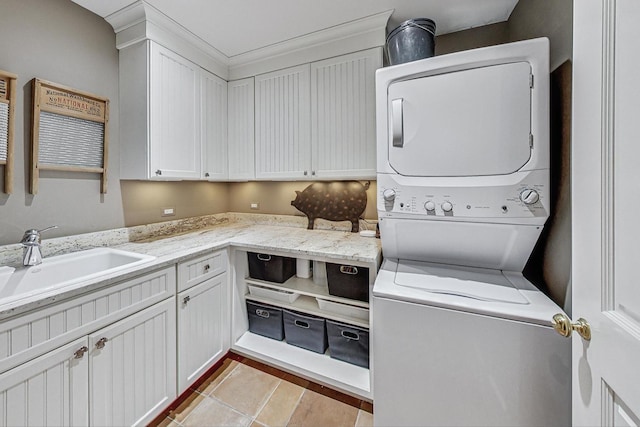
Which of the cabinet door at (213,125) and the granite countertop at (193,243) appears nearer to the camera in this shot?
the granite countertop at (193,243)

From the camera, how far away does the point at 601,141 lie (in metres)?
0.58

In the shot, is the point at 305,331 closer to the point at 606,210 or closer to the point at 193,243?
the point at 193,243

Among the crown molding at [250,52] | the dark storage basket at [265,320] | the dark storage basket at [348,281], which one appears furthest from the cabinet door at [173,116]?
the dark storage basket at [348,281]

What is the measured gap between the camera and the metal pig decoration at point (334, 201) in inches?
87.0

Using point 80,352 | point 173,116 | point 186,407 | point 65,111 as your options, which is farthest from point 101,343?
point 173,116

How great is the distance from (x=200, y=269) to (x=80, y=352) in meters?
0.66

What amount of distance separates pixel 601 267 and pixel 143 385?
1893mm

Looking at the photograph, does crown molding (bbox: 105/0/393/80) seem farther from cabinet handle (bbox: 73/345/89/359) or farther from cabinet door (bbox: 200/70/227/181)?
cabinet handle (bbox: 73/345/89/359)

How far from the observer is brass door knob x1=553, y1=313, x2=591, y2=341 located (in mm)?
622

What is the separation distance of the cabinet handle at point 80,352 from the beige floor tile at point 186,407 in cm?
72

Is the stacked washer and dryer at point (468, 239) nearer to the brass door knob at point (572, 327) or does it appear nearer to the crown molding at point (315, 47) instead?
the brass door knob at point (572, 327)

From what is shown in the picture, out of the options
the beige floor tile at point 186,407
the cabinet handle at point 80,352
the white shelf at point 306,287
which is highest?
the white shelf at point 306,287

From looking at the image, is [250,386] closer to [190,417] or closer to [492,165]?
[190,417]

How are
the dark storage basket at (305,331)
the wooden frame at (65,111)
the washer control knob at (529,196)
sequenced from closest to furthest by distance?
the washer control knob at (529,196), the wooden frame at (65,111), the dark storage basket at (305,331)
